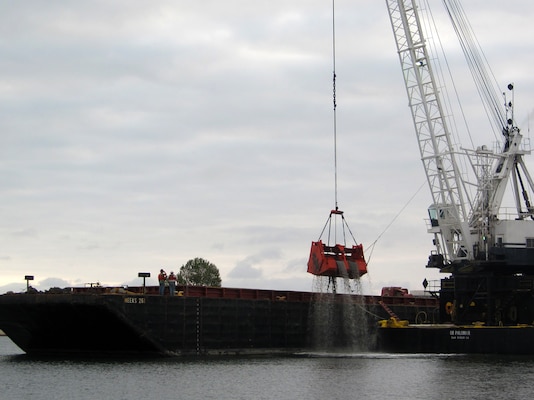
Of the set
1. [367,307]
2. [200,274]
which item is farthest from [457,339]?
[200,274]

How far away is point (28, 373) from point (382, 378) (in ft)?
59.5

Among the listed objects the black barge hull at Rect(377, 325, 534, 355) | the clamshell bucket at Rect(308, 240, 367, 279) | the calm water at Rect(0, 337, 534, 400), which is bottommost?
the calm water at Rect(0, 337, 534, 400)

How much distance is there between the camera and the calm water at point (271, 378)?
42.3 meters

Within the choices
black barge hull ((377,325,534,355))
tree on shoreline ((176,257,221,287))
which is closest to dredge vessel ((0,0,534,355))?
black barge hull ((377,325,534,355))

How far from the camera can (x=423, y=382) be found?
4703 cm

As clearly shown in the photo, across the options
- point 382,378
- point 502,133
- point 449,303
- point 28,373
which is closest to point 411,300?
point 449,303

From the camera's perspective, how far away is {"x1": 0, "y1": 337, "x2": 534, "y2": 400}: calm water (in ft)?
139

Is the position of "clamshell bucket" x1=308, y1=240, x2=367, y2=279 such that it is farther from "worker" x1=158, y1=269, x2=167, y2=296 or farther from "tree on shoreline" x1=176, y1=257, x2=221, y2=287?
"tree on shoreline" x1=176, y1=257, x2=221, y2=287

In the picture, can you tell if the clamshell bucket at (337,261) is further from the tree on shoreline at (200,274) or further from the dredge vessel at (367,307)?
the tree on shoreline at (200,274)

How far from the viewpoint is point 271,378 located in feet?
159

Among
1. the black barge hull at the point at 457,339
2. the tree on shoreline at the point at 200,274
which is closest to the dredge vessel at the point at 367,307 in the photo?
the black barge hull at the point at 457,339

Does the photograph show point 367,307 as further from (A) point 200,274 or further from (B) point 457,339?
(A) point 200,274

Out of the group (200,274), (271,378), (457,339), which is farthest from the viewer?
(200,274)

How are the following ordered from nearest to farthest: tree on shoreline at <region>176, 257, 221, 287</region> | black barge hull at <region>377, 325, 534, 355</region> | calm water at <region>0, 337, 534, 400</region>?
calm water at <region>0, 337, 534, 400</region> → black barge hull at <region>377, 325, 534, 355</region> → tree on shoreline at <region>176, 257, 221, 287</region>
